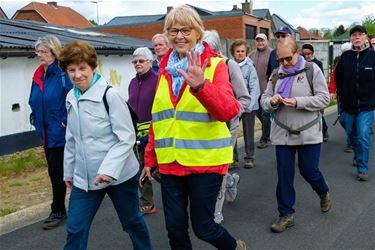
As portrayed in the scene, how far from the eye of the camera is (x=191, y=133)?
3012mm

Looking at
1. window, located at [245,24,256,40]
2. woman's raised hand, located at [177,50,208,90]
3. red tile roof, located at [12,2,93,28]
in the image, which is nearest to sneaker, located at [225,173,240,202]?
woman's raised hand, located at [177,50,208,90]

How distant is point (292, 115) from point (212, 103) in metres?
2.01

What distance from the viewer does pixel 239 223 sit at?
482 centimetres

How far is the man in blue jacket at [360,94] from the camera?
6.29 meters

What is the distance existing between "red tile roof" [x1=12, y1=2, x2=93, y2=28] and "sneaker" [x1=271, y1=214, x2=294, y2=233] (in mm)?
63277

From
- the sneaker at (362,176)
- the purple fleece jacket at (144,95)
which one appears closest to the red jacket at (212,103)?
the purple fleece jacket at (144,95)

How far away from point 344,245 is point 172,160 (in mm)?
2011

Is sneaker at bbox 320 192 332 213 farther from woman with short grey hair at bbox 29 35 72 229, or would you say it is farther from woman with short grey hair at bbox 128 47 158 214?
woman with short grey hair at bbox 29 35 72 229

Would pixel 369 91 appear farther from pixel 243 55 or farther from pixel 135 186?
pixel 135 186

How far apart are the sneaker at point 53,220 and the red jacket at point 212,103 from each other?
195cm

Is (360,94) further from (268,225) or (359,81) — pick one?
(268,225)

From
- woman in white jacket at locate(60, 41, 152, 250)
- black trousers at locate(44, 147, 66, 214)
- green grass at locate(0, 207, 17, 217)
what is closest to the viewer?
woman in white jacket at locate(60, 41, 152, 250)

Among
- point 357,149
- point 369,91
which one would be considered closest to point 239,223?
point 357,149

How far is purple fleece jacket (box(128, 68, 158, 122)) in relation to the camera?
15.8 ft
